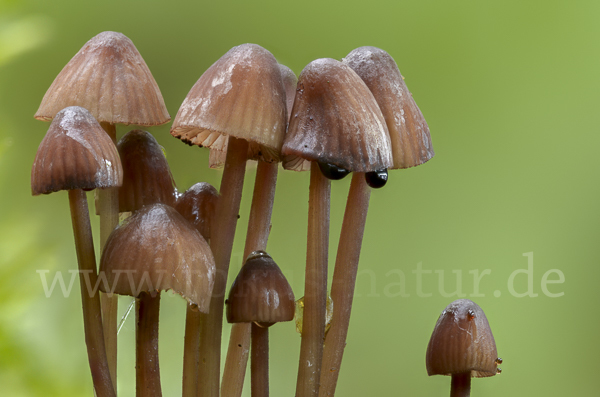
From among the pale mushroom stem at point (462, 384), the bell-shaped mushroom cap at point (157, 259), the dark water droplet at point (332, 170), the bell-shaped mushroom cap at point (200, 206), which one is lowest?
the pale mushroom stem at point (462, 384)

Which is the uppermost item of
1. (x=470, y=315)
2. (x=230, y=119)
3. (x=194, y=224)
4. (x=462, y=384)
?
(x=230, y=119)

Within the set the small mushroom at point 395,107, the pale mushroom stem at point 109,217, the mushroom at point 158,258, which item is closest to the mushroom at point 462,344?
the small mushroom at point 395,107

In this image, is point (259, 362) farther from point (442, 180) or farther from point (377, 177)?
point (442, 180)

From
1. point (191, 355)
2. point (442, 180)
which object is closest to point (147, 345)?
point (191, 355)

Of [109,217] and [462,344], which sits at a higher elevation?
[109,217]

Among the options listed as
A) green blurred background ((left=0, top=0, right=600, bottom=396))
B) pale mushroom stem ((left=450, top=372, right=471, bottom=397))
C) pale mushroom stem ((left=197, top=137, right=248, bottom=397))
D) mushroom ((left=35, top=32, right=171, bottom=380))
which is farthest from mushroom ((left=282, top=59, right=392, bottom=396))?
green blurred background ((left=0, top=0, right=600, bottom=396))

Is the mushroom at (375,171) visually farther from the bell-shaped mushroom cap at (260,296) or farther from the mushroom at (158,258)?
the mushroom at (158,258)

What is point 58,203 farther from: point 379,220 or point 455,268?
point 455,268
